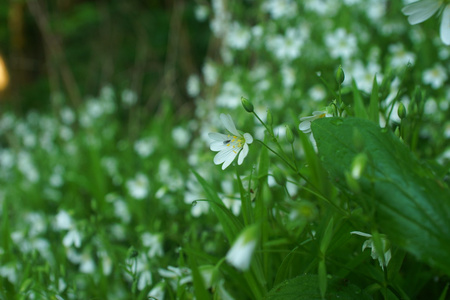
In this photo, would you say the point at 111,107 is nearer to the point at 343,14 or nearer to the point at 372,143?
the point at 343,14

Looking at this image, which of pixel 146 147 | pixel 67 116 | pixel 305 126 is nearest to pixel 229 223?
pixel 305 126

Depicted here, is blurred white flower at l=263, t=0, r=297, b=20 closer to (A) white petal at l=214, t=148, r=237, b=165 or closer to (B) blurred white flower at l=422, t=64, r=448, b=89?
(B) blurred white flower at l=422, t=64, r=448, b=89

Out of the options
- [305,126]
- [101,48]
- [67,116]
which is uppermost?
[101,48]

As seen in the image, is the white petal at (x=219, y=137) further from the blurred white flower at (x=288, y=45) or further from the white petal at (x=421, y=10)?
the blurred white flower at (x=288, y=45)

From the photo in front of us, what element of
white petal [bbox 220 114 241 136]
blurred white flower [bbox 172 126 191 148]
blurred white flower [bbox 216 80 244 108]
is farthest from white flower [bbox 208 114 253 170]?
blurred white flower [bbox 172 126 191 148]

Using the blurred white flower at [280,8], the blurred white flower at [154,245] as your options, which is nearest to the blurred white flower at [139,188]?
the blurred white flower at [154,245]

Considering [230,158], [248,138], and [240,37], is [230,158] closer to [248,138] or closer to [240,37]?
[248,138]
